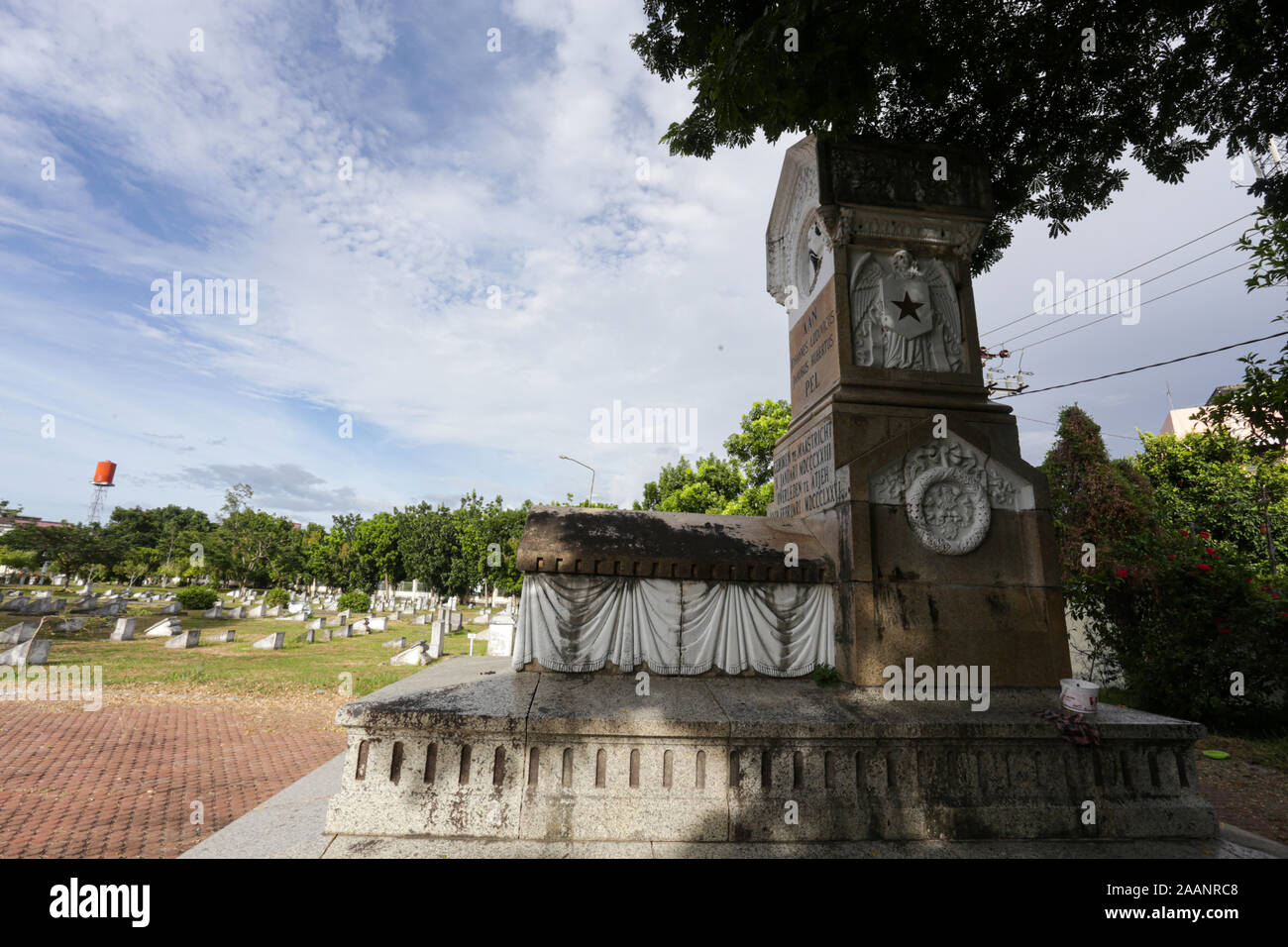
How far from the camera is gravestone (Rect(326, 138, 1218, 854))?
16.6ft

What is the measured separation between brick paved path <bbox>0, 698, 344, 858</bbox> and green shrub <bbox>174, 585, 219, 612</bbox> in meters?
24.1

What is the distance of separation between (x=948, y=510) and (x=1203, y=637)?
774cm

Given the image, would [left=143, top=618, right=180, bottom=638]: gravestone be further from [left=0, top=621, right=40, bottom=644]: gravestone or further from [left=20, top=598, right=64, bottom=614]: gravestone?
[left=20, top=598, right=64, bottom=614]: gravestone

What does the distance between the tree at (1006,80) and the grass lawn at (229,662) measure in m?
14.6

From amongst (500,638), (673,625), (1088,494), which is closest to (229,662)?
(500,638)

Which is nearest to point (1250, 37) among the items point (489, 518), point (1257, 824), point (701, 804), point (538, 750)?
point (1257, 824)

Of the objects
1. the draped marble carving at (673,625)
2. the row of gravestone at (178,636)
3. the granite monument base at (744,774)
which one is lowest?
the row of gravestone at (178,636)

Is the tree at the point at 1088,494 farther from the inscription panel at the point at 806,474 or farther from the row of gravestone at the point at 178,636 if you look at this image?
the row of gravestone at the point at 178,636

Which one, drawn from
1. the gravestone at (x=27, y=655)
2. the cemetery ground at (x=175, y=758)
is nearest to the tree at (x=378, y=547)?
the cemetery ground at (x=175, y=758)

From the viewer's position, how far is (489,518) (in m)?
41.9

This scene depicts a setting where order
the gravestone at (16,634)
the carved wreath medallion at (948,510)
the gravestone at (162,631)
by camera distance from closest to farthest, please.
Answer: the carved wreath medallion at (948,510) < the gravestone at (16,634) < the gravestone at (162,631)

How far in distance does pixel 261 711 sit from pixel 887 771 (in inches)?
515

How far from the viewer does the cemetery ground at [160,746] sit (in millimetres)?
6199
